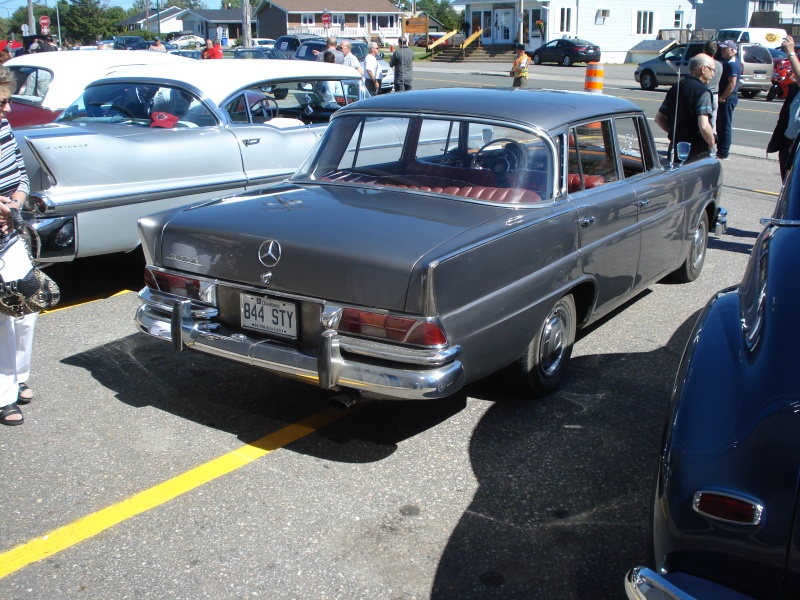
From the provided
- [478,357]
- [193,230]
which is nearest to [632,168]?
[478,357]

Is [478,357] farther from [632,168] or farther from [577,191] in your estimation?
[632,168]

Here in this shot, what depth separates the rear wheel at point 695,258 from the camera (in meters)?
6.52

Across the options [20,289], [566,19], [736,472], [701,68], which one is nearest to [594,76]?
[701,68]

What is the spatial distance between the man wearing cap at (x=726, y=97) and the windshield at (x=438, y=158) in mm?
6004

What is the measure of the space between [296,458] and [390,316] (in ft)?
2.82

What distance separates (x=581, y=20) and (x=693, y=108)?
47949 mm

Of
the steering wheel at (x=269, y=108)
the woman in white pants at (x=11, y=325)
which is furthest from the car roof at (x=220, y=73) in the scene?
the woman in white pants at (x=11, y=325)

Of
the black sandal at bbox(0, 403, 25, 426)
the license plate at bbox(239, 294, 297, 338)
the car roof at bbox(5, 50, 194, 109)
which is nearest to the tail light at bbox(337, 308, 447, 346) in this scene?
the license plate at bbox(239, 294, 297, 338)

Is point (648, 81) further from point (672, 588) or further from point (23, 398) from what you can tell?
point (672, 588)

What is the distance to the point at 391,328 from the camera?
141 inches

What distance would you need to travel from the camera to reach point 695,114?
809cm

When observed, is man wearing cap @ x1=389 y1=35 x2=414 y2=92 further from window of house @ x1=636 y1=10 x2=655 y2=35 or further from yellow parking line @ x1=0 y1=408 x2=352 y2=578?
window of house @ x1=636 y1=10 x2=655 y2=35

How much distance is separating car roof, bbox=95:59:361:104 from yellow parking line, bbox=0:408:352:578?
140 inches

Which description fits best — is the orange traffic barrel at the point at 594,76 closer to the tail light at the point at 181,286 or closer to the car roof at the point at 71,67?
the car roof at the point at 71,67
